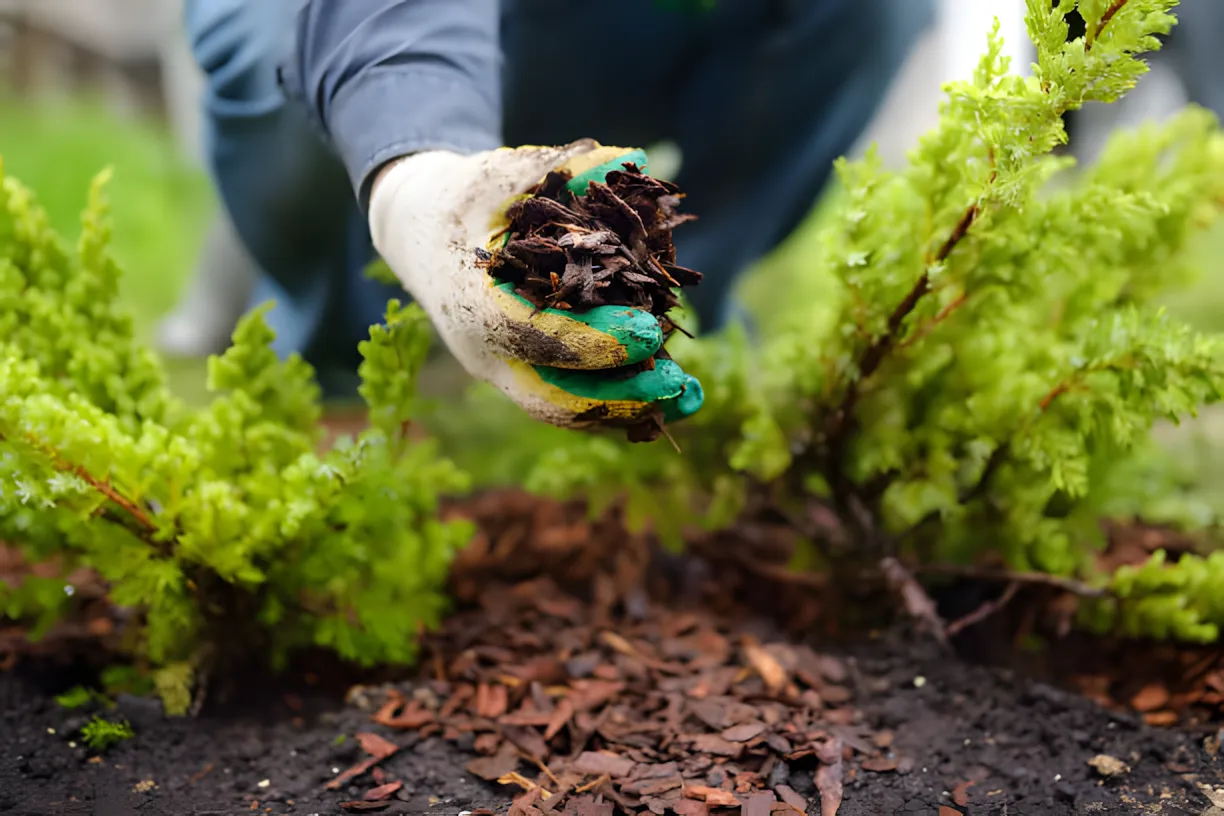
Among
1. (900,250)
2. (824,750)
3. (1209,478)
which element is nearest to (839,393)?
(900,250)

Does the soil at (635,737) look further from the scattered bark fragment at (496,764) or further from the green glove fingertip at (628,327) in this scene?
the green glove fingertip at (628,327)

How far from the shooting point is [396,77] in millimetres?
1104

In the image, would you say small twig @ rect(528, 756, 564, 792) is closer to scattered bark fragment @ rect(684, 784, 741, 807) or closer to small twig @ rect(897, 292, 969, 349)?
scattered bark fragment @ rect(684, 784, 741, 807)

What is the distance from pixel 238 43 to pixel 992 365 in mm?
1275

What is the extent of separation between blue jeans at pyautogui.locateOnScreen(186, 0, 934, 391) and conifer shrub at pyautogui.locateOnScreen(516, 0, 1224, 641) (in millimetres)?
801

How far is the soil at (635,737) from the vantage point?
0.97 metres

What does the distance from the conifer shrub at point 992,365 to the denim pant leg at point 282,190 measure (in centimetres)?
79

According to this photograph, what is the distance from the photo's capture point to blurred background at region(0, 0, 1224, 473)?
2098 millimetres

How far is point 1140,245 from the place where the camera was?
52.2 inches

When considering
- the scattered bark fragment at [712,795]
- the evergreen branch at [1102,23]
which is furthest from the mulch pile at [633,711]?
the evergreen branch at [1102,23]

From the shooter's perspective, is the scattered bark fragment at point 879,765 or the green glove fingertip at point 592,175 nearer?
the green glove fingertip at point 592,175

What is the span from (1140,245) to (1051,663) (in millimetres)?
653

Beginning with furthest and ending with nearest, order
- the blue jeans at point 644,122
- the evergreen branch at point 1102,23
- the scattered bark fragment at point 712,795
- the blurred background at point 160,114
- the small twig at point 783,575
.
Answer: the blurred background at point 160,114
the blue jeans at point 644,122
the small twig at point 783,575
the scattered bark fragment at point 712,795
the evergreen branch at point 1102,23

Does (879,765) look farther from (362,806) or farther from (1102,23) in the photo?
(1102,23)
